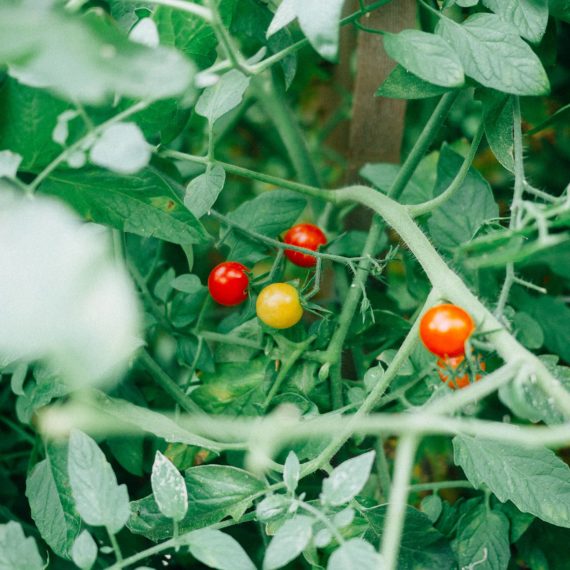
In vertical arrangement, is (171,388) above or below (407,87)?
below

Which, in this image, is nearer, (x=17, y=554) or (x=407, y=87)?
(x=17, y=554)

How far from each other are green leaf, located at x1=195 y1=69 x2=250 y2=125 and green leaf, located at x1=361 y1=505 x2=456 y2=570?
0.52 m

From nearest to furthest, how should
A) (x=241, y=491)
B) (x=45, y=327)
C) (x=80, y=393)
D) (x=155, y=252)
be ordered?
(x=45, y=327) → (x=241, y=491) → (x=80, y=393) → (x=155, y=252)

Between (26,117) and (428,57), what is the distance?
1.38 feet

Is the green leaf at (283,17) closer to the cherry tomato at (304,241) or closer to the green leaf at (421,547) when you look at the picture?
the cherry tomato at (304,241)

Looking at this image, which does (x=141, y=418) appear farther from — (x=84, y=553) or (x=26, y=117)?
(x=26, y=117)

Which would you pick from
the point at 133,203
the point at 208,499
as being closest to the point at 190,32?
the point at 133,203

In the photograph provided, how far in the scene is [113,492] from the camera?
23.2 inches

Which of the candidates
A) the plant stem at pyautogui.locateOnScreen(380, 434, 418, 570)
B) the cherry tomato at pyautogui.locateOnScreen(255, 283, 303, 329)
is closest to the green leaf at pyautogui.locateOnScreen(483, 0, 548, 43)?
the cherry tomato at pyautogui.locateOnScreen(255, 283, 303, 329)

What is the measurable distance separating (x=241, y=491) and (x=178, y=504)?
13 cm

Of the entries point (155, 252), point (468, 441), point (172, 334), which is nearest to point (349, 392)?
point (468, 441)

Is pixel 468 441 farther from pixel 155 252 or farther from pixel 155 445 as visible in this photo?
pixel 155 252

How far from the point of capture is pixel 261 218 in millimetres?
941

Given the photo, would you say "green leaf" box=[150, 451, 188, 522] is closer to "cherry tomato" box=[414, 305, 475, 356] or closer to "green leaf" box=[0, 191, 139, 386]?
"green leaf" box=[0, 191, 139, 386]
